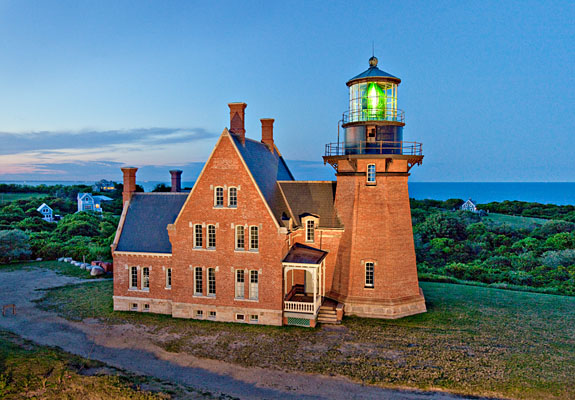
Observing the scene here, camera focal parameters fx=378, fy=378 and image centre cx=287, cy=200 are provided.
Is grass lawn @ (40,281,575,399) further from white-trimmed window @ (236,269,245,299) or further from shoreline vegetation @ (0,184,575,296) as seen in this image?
shoreline vegetation @ (0,184,575,296)

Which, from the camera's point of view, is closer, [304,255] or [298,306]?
[298,306]

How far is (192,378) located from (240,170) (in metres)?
10.7

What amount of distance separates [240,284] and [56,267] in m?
23.6

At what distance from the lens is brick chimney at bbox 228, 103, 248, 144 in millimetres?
23188

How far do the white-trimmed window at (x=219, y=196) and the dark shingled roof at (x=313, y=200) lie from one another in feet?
15.6

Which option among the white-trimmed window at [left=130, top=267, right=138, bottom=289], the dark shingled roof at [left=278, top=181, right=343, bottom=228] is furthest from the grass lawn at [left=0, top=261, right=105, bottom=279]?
the dark shingled roof at [left=278, top=181, right=343, bottom=228]

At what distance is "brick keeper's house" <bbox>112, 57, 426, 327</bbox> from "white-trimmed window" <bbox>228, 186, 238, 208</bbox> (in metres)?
0.06

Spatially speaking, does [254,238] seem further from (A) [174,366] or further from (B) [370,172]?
(B) [370,172]

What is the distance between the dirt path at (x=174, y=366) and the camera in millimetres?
14336

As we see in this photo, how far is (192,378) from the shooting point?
50.4 feet

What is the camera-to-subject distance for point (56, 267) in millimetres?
35438

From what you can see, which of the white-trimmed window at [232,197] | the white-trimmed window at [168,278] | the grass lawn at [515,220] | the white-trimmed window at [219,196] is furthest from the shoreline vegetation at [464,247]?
the white-trimmed window at [219,196]

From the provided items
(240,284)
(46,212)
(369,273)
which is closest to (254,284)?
(240,284)

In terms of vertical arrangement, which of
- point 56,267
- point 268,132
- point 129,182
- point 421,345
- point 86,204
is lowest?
point 421,345
